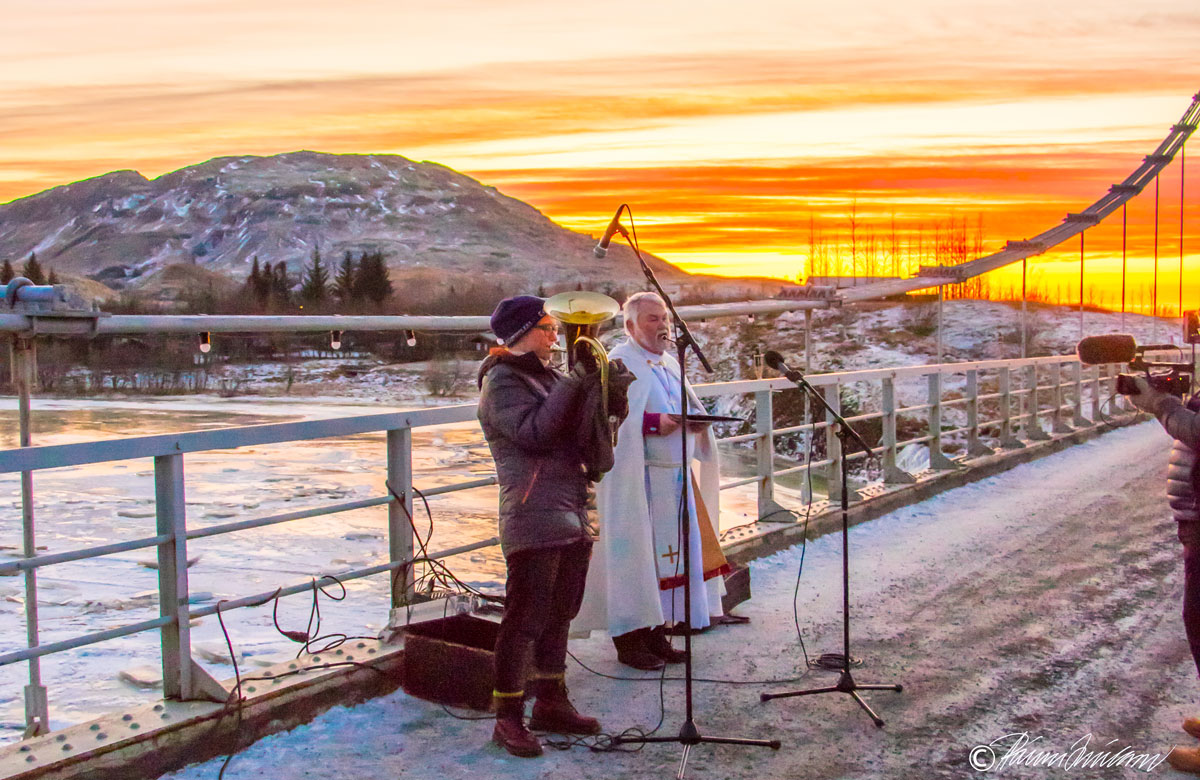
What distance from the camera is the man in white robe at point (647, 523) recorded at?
5418 millimetres

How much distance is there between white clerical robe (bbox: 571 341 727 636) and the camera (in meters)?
5.41

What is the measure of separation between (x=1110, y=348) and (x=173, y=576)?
3584 millimetres

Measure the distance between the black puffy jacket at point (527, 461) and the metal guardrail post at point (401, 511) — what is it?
0.96 metres

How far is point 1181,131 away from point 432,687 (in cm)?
4887

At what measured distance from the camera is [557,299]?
14.6 ft

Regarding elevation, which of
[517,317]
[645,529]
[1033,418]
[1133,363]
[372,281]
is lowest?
[1033,418]

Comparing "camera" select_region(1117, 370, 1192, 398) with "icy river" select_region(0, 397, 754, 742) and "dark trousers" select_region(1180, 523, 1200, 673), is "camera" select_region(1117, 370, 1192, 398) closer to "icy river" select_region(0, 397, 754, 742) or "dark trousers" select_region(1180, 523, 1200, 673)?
"dark trousers" select_region(1180, 523, 1200, 673)

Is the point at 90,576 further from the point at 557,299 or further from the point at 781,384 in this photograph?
the point at 557,299

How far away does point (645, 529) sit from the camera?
17.9 ft

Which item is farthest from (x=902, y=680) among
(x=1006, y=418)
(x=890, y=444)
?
(x=1006, y=418)

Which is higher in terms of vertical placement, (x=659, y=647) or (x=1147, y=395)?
(x=1147, y=395)

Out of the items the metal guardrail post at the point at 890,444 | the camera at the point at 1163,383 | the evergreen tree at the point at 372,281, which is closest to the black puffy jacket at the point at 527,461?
the camera at the point at 1163,383

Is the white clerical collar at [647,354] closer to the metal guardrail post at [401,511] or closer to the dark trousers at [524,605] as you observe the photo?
the metal guardrail post at [401,511]

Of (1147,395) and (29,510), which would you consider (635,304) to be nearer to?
(1147,395)
